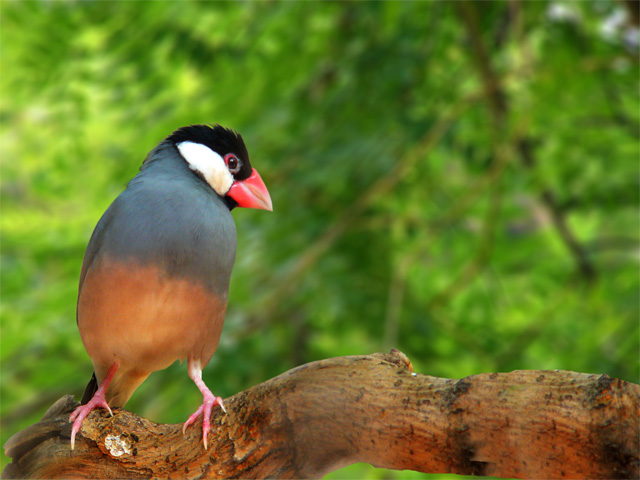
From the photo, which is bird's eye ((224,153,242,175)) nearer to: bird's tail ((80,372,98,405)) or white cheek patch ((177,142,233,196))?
white cheek patch ((177,142,233,196))

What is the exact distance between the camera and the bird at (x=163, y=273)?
1452 millimetres

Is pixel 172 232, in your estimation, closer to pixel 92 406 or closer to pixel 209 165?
pixel 209 165

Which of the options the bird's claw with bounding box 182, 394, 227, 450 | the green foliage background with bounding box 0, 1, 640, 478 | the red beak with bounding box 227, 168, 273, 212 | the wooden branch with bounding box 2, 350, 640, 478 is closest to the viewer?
the wooden branch with bounding box 2, 350, 640, 478

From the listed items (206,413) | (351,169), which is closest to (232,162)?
(206,413)

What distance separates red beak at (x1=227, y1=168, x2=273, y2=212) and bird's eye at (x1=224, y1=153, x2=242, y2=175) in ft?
0.10

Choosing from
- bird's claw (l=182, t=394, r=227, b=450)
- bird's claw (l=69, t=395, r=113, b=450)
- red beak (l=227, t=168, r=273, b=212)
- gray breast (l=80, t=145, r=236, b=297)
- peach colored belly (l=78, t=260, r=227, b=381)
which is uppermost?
red beak (l=227, t=168, r=273, b=212)

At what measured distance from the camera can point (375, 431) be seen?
4.15 feet

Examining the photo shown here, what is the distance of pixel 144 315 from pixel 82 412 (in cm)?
26

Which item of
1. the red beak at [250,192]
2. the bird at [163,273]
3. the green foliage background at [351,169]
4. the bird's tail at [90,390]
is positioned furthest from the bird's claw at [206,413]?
the green foliage background at [351,169]

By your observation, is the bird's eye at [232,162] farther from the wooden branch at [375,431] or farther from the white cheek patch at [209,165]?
the wooden branch at [375,431]

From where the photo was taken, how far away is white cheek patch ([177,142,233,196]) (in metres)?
1.61

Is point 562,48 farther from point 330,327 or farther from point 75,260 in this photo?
point 75,260

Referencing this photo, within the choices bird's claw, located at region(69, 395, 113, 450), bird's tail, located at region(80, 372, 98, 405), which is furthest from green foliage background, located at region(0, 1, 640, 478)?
bird's claw, located at region(69, 395, 113, 450)

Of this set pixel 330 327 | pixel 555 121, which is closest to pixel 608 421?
pixel 330 327
